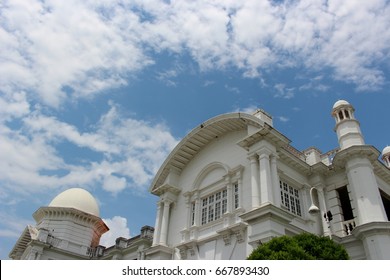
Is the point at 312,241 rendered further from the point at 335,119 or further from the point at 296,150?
the point at 335,119

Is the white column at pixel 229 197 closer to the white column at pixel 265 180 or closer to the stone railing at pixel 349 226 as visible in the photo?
the white column at pixel 265 180

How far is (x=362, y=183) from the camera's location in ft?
61.3

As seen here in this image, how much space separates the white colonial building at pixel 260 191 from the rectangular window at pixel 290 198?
2.7 inches

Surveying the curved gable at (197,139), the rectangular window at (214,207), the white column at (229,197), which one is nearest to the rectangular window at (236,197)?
the white column at (229,197)

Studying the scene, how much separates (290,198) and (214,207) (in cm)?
476

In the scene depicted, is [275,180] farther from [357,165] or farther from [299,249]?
[299,249]

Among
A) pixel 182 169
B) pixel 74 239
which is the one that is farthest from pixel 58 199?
pixel 182 169

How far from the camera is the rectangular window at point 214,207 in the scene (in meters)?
21.0

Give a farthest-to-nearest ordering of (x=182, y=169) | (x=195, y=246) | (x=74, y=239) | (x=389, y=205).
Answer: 1. (x=74, y=239)
2. (x=182, y=169)
3. (x=389, y=205)
4. (x=195, y=246)

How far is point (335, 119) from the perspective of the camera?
73.9 ft

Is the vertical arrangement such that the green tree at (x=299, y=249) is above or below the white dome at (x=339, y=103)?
below

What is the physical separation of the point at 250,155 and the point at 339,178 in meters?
5.98

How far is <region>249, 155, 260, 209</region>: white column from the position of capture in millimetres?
17763

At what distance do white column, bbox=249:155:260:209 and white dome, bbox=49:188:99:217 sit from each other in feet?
89.1
